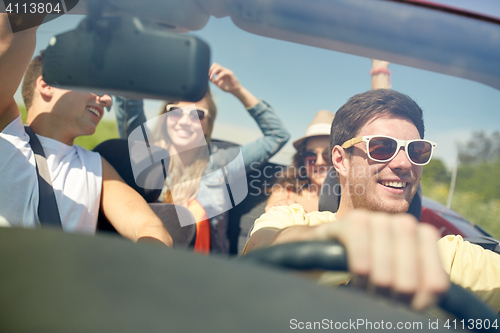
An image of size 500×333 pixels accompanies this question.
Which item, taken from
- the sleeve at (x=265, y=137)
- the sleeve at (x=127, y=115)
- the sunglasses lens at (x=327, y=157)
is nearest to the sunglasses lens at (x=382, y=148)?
the sunglasses lens at (x=327, y=157)

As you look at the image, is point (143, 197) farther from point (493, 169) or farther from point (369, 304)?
point (493, 169)

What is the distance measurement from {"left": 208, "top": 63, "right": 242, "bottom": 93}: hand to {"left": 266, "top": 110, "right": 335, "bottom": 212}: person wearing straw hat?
44 centimetres

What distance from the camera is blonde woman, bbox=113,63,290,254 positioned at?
6.24ft

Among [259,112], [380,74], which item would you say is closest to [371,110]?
[380,74]

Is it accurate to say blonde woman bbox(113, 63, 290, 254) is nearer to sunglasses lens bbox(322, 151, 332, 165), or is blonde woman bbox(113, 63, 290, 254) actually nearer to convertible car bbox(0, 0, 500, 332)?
convertible car bbox(0, 0, 500, 332)

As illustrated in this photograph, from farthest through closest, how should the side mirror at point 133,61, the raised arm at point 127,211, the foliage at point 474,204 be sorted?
the raised arm at point 127,211 → the foliage at point 474,204 → the side mirror at point 133,61

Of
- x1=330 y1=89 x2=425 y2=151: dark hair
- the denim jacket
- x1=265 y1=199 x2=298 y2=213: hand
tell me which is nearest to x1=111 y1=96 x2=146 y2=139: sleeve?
the denim jacket

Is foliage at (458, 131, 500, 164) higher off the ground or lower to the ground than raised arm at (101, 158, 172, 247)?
higher

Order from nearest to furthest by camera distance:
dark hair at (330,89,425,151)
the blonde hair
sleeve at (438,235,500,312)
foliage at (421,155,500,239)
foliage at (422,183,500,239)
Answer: sleeve at (438,235,500,312), dark hair at (330,89,425,151), foliage at (421,155,500,239), foliage at (422,183,500,239), the blonde hair

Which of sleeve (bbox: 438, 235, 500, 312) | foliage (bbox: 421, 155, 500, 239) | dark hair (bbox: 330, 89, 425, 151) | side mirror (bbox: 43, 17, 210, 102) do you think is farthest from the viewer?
foliage (bbox: 421, 155, 500, 239)

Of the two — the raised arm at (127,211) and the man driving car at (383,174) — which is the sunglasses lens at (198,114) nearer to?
the raised arm at (127,211)

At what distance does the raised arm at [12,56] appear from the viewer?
1.43 metres

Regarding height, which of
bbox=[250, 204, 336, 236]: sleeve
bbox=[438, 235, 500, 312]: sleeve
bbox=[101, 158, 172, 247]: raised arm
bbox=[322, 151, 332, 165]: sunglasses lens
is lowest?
bbox=[101, 158, 172, 247]: raised arm

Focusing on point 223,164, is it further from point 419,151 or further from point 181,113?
point 419,151
